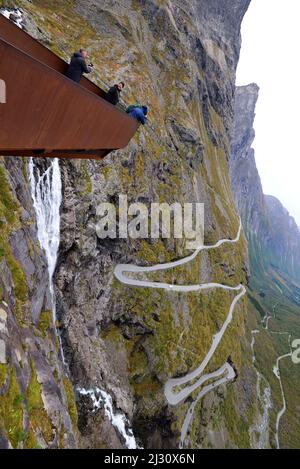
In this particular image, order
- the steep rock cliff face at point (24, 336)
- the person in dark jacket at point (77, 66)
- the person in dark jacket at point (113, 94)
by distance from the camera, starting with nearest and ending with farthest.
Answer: the person in dark jacket at point (77, 66), the steep rock cliff face at point (24, 336), the person in dark jacket at point (113, 94)

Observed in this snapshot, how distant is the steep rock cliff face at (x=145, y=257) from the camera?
41.9 meters

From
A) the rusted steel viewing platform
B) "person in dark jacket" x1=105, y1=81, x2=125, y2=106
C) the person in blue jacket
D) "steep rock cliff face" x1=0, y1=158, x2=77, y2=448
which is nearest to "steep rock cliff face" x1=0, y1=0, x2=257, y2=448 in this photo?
"steep rock cliff face" x1=0, y1=158, x2=77, y2=448

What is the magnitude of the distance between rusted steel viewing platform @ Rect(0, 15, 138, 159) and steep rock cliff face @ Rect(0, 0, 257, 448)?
1001 inches

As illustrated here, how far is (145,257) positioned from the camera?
66.1 metres

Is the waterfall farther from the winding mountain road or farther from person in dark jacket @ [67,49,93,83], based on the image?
the winding mountain road

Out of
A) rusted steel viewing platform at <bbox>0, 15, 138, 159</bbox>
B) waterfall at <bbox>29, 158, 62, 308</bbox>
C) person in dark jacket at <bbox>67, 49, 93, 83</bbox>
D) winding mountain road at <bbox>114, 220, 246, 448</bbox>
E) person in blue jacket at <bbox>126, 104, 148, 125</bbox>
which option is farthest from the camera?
winding mountain road at <bbox>114, 220, 246, 448</bbox>

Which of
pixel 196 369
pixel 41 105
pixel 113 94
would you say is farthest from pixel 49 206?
pixel 196 369

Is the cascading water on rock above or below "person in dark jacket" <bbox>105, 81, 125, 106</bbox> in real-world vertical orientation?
below

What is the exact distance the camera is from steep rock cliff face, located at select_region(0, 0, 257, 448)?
137 ft

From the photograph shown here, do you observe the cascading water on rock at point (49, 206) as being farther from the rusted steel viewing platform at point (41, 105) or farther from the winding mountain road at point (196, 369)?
the winding mountain road at point (196, 369)

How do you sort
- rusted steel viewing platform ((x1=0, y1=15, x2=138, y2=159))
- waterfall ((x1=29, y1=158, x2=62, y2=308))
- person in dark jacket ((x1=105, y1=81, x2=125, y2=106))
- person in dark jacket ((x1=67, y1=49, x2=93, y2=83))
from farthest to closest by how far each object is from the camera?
Answer: waterfall ((x1=29, y1=158, x2=62, y2=308)), person in dark jacket ((x1=105, y1=81, x2=125, y2=106)), person in dark jacket ((x1=67, y1=49, x2=93, y2=83)), rusted steel viewing platform ((x1=0, y1=15, x2=138, y2=159))

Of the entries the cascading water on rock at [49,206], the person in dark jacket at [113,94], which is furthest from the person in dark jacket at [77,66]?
the cascading water on rock at [49,206]

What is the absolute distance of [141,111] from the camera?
22.1 metres

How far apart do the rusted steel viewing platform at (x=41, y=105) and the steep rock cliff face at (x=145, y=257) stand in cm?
2542
